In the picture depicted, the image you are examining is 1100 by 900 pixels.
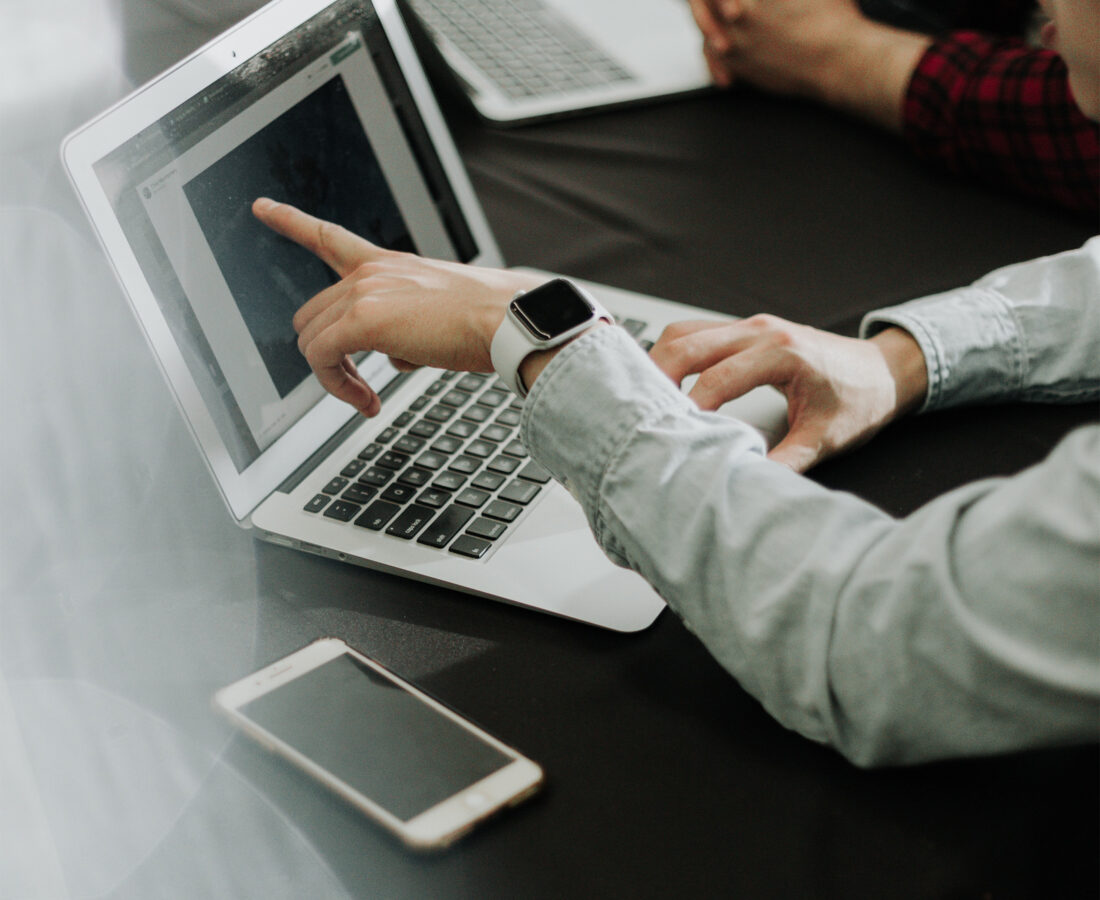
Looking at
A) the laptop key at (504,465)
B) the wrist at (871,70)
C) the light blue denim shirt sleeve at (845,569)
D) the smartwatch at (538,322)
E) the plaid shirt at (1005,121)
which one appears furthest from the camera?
the wrist at (871,70)

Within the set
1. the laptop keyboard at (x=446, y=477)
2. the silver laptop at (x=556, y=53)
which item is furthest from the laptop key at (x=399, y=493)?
the silver laptop at (x=556, y=53)

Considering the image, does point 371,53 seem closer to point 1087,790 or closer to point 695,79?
point 695,79

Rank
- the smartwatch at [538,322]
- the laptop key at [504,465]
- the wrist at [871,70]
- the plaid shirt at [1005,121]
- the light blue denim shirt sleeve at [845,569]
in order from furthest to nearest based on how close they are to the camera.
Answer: the wrist at [871,70] < the plaid shirt at [1005,121] < the laptop key at [504,465] < the smartwatch at [538,322] < the light blue denim shirt sleeve at [845,569]

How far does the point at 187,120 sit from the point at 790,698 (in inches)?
18.6

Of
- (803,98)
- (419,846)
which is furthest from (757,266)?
(419,846)

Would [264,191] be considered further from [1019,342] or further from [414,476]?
[1019,342]

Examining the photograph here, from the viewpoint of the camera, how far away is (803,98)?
1.08 metres

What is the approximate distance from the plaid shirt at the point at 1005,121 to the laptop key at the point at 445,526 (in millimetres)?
631

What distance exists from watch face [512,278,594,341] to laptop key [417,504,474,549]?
0.13m

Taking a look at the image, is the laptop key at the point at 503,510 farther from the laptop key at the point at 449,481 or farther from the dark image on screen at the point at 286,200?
the dark image on screen at the point at 286,200

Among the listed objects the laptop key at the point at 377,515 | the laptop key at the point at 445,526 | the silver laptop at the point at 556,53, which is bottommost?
the laptop key at the point at 445,526

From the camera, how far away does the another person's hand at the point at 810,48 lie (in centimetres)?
101

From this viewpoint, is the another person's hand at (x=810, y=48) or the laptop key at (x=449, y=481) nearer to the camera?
the laptop key at (x=449, y=481)

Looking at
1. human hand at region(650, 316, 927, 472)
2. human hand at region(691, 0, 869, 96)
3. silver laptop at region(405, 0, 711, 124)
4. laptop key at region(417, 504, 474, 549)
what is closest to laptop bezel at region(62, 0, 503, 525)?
laptop key at region(417, 504, 474, 549)
